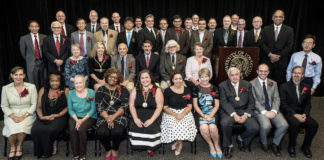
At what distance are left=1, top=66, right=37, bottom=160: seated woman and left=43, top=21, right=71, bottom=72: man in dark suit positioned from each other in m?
1.23

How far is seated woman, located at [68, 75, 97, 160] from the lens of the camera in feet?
12.0

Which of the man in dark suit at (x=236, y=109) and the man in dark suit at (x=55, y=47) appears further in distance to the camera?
the man in dark suit at (x=55, y=47)

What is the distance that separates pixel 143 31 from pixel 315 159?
3911 millimetres

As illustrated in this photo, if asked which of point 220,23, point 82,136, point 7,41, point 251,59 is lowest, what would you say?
point 82,136

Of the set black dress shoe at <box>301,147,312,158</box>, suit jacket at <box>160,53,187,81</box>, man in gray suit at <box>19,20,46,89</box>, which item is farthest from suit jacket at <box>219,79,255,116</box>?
man in gray suit at <box>19,20,46,89</box>

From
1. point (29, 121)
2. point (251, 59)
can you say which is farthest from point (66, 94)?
point (251, 59)

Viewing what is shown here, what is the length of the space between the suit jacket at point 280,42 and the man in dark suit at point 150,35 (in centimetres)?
217

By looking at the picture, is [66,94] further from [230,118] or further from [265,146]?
[265,146]

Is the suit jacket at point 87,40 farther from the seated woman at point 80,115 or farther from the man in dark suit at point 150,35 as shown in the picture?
the seated woman at point 80,115

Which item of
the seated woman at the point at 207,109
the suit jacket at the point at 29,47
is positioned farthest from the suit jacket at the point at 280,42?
the suit jacket at the point at 29,47

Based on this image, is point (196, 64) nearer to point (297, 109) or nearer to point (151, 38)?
point (151, 38)

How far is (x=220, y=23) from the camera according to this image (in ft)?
23.6

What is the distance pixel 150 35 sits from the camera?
5543 millimetres

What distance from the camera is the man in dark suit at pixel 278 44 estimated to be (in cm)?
506
